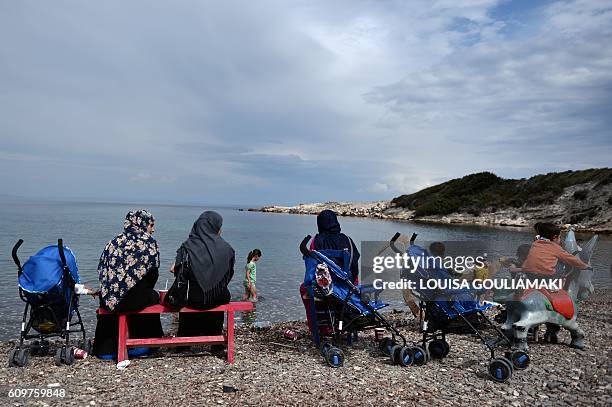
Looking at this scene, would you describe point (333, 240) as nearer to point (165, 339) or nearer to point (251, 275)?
point (165, 339)

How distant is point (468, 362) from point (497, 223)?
6126cm

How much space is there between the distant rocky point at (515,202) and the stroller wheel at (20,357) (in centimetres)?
5373

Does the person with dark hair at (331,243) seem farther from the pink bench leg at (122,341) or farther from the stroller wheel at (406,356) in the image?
the pink bench leg at (122,341)

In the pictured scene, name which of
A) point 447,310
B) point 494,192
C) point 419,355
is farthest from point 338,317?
point 494,192

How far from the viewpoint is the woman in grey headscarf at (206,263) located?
6812 millimetres

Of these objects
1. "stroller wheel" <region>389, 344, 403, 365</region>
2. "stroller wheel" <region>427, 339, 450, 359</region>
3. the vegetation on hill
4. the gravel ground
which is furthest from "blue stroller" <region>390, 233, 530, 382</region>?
the vegetation on hill

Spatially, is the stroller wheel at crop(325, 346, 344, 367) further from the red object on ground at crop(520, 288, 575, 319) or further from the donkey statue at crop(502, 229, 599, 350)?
the red object on ground at crop(520, 288, 575, 319)

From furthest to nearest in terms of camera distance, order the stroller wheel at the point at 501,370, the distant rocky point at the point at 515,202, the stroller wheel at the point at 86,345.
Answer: the distant rocky point at the point at 515,202, the stroller wheel at the point at 86,345, the stroller wheel at the point at 501,370

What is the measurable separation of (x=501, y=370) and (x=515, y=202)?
225ft

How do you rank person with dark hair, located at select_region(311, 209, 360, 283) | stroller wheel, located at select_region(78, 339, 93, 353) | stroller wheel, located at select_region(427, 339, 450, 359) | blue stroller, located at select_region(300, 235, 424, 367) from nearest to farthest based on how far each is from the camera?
blue stroller, located at select_region(300, 235, 424, 367) < stroller wheel, located at select_region(78, 339, 93, 353) < stroller wheel, located at select_region(427, 339, 450, 359) < person with dark hair, located at select_region(311, 209, 360, 283)

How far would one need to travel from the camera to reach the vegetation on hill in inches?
2598

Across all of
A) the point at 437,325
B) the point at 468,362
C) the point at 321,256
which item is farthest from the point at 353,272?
the point at 468,362

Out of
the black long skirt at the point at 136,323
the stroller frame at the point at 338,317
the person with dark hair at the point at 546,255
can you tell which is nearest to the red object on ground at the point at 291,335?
the stroller frame at the point at 338,317

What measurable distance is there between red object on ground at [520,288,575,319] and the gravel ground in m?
0.64
